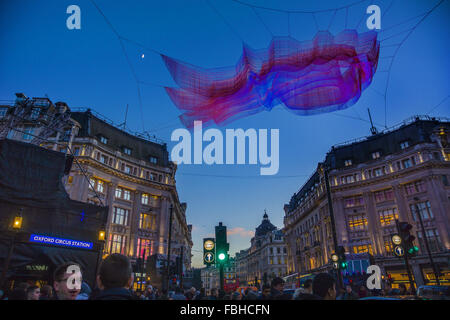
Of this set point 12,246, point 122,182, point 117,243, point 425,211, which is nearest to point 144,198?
point 122,182

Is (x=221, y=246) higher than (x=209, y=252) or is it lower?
higher

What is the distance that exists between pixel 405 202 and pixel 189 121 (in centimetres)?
4777

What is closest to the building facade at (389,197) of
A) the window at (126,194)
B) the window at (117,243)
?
the window at (117,243)

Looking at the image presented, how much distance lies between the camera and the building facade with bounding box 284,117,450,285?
41094mm

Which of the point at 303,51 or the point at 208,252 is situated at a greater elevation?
the point at 303,51

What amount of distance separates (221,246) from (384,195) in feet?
160

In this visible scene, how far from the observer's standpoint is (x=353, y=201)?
52062 millimetres

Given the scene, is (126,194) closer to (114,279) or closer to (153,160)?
(153,160)

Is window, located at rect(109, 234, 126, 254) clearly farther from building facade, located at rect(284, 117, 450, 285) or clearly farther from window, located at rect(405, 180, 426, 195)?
window, located at rect(405, 180, 426, 195)

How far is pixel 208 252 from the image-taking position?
10320mm

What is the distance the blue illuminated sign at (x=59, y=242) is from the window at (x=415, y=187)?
163ft

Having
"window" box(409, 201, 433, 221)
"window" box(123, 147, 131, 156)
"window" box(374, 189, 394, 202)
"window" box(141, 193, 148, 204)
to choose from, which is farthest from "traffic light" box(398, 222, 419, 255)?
"window" box(123, 147, 131, 156)
